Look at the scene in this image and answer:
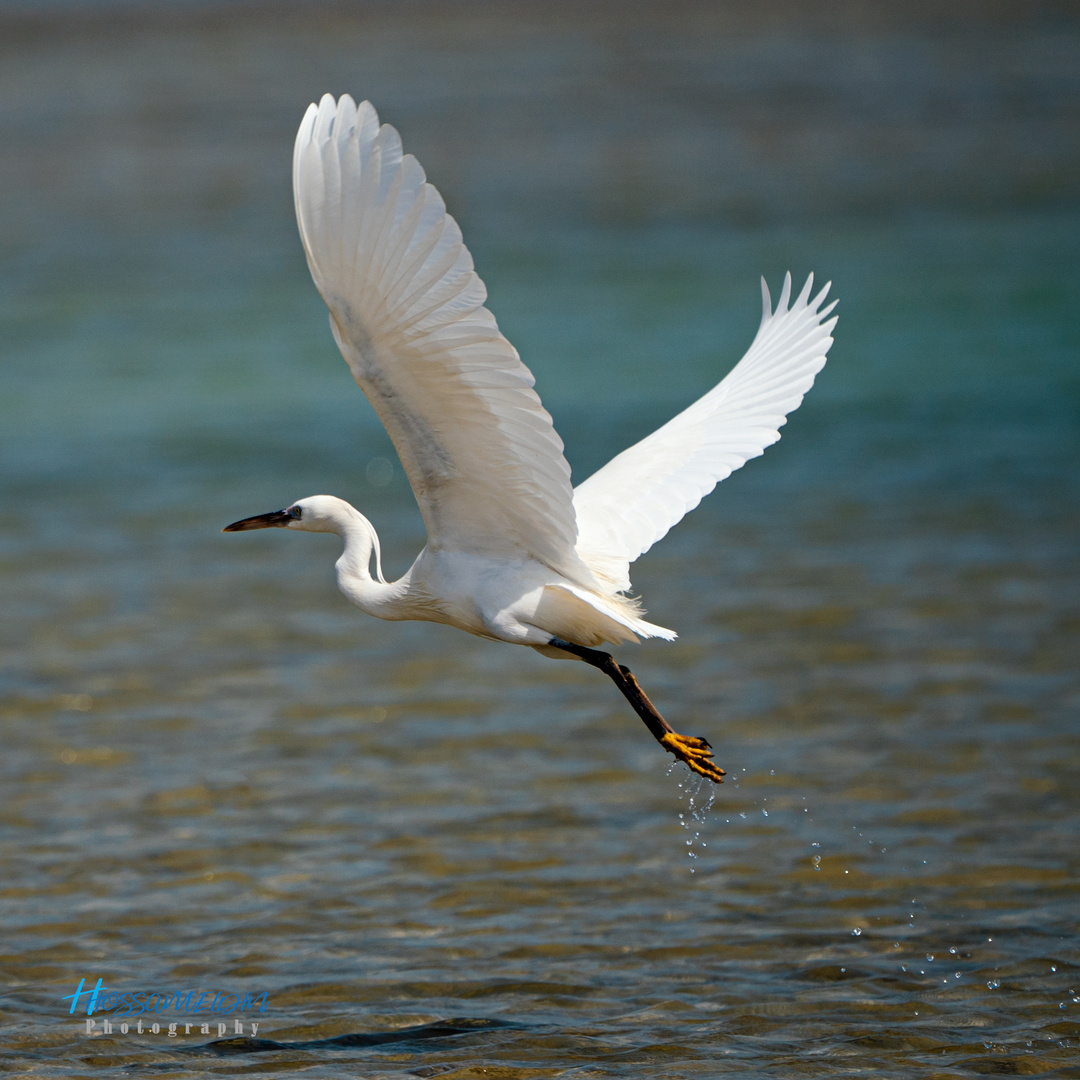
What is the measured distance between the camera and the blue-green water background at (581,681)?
6094 mm

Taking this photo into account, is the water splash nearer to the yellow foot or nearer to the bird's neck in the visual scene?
the yellow foot

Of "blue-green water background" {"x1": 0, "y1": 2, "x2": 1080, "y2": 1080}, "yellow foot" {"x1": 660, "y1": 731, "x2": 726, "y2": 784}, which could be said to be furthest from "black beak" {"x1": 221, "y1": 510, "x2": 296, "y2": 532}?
"blue-green water background" {"x1": 0, "y1": 2, "x2": 1080, "y2": 1080}

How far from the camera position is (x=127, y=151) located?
31.1 metres

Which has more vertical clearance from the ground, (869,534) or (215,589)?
(869,534)

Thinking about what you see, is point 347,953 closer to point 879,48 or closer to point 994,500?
point 994,500

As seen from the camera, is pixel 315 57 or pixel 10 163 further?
pixel 315 57

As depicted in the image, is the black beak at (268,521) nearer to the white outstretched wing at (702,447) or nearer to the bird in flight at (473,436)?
the bird in flight at (473,436)

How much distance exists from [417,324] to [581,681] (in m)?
4.96

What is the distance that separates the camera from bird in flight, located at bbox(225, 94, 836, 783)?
15.2 ft

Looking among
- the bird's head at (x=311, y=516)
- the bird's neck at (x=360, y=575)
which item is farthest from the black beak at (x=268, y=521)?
the bird's neck at (x=360, y=575)

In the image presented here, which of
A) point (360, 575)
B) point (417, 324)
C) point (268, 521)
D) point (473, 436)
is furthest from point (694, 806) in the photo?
point (417, 324)

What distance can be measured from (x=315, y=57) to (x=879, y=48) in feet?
45.2

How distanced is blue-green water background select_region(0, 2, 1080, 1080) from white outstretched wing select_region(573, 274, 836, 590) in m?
1.58

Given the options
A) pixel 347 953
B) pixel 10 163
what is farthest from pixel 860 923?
pixel 10 163
